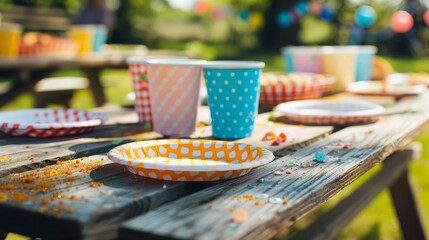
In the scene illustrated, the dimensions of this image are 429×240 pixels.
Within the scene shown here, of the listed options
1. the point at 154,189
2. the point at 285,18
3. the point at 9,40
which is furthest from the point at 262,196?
the point at 285,18

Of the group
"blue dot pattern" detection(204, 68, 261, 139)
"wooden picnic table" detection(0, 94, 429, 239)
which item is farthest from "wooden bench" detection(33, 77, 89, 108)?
"blue dot pattern" detection(204, 68, 261, 139)

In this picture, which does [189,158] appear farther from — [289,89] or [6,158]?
[289,89]

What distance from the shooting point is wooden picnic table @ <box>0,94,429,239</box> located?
2.70ft

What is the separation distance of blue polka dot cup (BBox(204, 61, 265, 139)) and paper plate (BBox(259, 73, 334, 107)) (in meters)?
0.67

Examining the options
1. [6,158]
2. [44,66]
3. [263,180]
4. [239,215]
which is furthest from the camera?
[44,66]

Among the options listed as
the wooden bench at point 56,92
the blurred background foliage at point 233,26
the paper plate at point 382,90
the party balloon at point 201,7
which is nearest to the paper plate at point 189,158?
the paper plate at point 382,90

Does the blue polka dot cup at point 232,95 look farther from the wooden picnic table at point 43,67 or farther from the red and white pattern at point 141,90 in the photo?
the wooden picnic table at point 43,67

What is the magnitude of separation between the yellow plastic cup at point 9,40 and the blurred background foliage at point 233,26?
28.5 feet

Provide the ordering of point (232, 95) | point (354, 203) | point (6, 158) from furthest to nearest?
point (354, 203)
point (232, 95)
point (6, 158)

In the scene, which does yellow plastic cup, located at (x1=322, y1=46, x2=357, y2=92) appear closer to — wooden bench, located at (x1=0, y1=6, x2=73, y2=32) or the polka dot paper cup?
the polka dot paper cup

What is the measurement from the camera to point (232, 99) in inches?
58.2

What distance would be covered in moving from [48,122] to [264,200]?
870 mm

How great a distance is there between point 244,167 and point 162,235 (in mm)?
296

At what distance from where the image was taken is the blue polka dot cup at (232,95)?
1.46m
